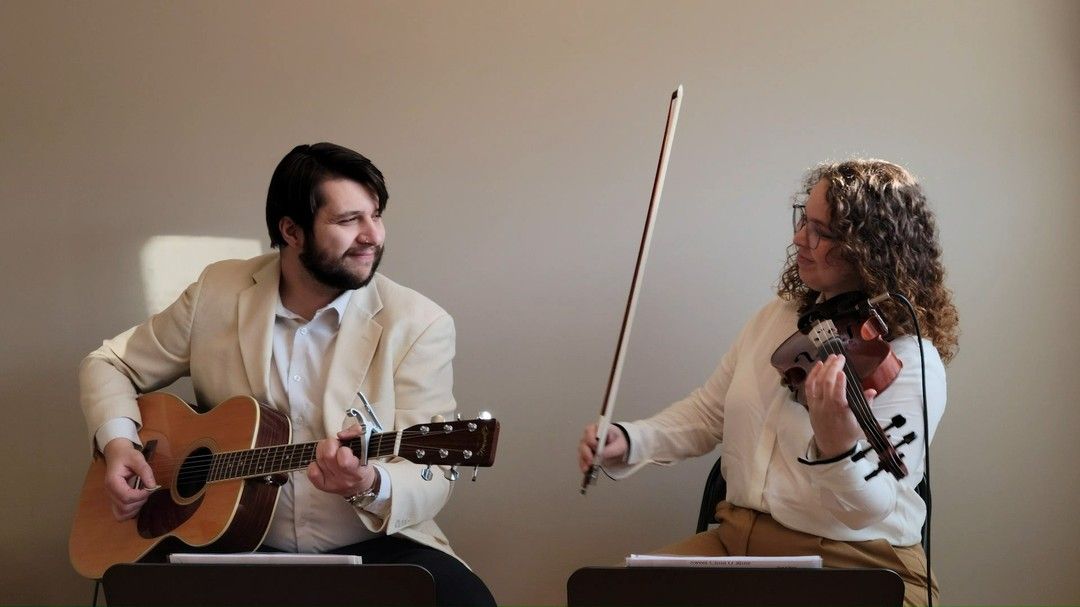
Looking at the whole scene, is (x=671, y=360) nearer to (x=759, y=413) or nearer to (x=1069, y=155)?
(x=759, y=413)

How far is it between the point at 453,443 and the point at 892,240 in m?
0.98

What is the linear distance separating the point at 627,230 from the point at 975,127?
0.90 meters

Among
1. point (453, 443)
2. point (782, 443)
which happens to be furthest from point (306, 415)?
point (782, 443)

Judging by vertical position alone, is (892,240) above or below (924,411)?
above

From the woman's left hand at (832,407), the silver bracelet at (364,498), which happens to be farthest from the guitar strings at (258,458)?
the woman's left hand at (832,407)

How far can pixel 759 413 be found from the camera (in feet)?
7.45

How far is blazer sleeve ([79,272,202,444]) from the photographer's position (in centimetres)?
246

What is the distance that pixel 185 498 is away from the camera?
227cm

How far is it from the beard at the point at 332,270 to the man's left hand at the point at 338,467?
43 centimetres

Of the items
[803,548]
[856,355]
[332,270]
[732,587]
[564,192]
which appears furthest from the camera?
[564,192]

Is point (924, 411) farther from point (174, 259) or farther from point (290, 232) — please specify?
point (174, 259)

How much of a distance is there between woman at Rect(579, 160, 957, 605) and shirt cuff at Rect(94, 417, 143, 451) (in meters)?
1.04

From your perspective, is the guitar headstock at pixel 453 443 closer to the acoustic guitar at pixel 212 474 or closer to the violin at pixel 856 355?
the acoustic guitar at pixel 212 474

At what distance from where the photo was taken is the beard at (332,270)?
7.82ft
